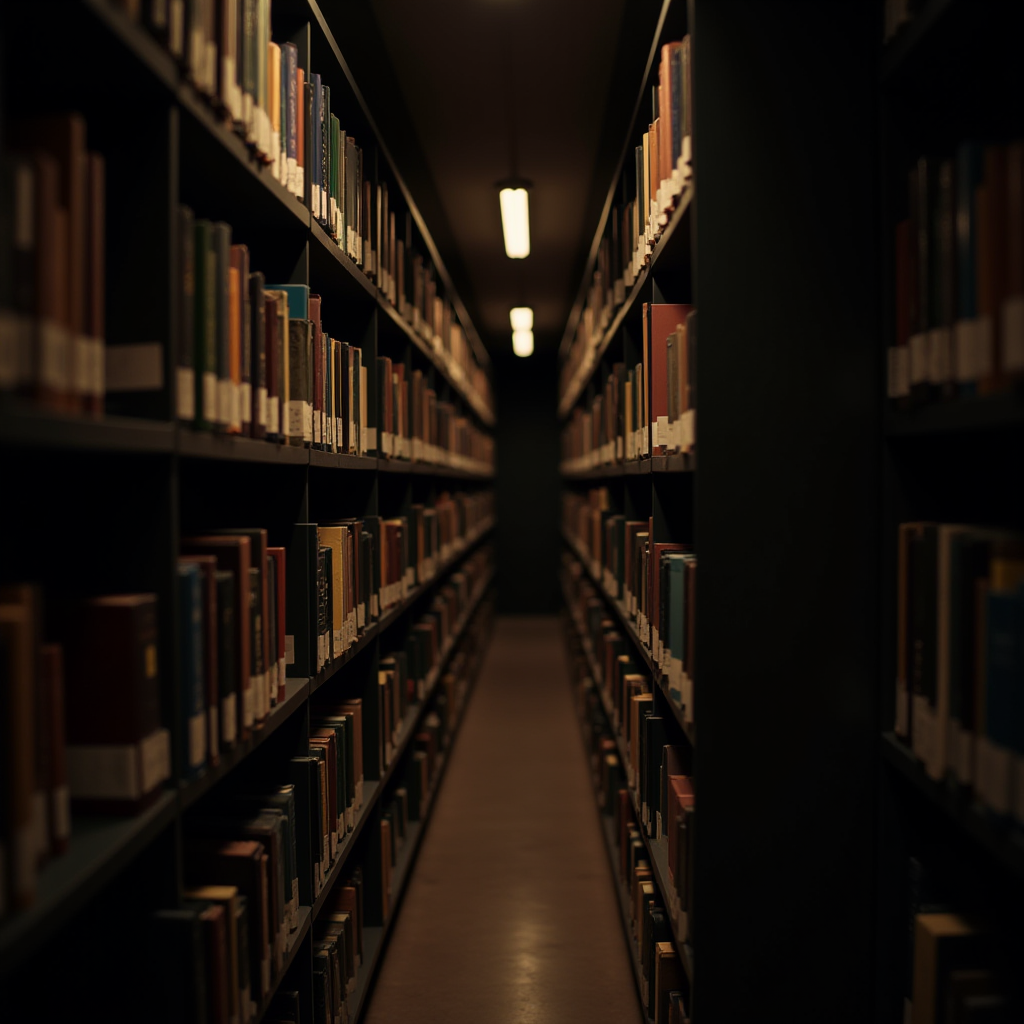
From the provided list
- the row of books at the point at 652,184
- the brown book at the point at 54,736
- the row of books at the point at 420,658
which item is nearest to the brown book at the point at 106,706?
the brown book at the point at 54,736

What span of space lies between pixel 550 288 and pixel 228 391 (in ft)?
19.4

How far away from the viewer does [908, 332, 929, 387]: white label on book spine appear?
1.37 metres

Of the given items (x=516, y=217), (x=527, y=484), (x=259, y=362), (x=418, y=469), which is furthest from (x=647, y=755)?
(x=527, y=484)

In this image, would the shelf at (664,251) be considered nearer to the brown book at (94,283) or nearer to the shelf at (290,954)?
the brown book at (94,283)

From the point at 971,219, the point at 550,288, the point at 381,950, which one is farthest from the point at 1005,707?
the point at 550,288

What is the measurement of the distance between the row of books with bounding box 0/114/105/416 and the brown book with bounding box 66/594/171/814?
293 mm

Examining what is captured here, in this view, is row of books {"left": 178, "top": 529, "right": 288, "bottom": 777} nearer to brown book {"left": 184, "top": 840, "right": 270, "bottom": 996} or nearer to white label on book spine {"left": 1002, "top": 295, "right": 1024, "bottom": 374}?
brown book {"left": 184, "top": 840, "right": 270, "bottom": 996}

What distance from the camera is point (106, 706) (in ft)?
3.84

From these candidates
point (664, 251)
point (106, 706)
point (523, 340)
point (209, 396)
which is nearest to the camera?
point (106, 706)

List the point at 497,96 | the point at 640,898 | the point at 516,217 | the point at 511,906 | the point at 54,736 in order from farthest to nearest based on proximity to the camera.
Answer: the point at 516,217 → the point at 497,96 → the point at 511,906 → the point at 640,898 → the point at 54,736

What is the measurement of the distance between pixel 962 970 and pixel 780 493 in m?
0.81

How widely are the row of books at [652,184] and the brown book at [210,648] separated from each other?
1.19 metres

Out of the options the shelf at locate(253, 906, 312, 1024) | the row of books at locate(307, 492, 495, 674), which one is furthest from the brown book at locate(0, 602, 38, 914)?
the row of books at locate(307, 492, 495, 674)

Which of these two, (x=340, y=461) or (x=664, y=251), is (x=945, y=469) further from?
(x=340, y=461)
